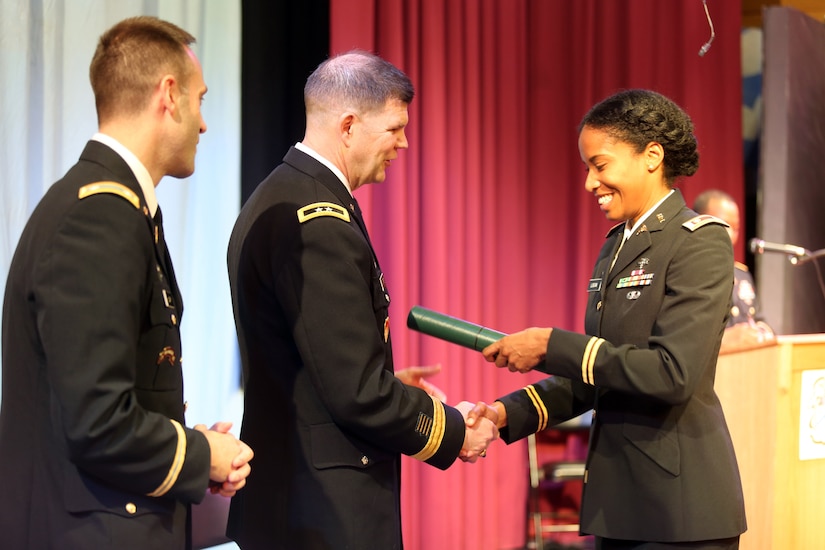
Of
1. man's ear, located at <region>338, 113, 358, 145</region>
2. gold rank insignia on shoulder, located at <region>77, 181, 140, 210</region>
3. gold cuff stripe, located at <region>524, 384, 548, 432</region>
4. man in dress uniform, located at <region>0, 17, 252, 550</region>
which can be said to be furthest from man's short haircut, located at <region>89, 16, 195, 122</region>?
gold cuff stripe, located at <region>524, 384, 548, 432</region>

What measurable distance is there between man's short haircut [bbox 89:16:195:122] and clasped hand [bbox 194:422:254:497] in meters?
0.58

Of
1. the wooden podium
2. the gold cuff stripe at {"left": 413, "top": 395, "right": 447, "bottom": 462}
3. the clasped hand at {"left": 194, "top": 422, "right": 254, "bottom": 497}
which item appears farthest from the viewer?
the wooden podium

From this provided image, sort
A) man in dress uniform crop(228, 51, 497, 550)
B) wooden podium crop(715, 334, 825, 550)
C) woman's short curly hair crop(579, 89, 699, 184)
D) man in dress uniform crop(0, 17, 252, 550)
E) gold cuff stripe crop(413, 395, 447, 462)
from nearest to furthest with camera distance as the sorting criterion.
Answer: man in dress uniform crop(0, 17, 252, 550) → man in dress uniform crop(228, 51, 497, 550) → gold cuff stripe crop(413, 395, 447, 462) → woman's short curly hair crop(579, 89, 699, 184) → wooden podium crop(715, 334, 825, 550)

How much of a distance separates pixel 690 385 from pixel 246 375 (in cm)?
95

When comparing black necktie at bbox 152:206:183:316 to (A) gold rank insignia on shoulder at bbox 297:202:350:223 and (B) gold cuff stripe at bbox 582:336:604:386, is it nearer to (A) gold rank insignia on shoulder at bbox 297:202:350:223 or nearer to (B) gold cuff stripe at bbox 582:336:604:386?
(A) gold rank insignia on shoulder at bbox 297:202:350:223

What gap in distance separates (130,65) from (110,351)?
507 mm

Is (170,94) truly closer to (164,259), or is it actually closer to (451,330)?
(164,259)

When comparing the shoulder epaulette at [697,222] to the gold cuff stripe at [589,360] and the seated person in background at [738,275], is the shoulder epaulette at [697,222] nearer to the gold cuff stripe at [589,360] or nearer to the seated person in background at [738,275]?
the gold cuff stripe at [589,360]

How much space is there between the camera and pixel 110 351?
133 centimetres

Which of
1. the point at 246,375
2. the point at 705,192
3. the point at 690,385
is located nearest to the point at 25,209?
the point at 246,375

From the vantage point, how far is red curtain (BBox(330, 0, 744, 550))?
404 centimetres

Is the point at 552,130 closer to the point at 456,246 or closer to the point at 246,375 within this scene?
the point at 456,246

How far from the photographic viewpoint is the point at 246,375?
1.93 meters

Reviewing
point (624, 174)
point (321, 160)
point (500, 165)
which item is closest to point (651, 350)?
point (624, 174)
